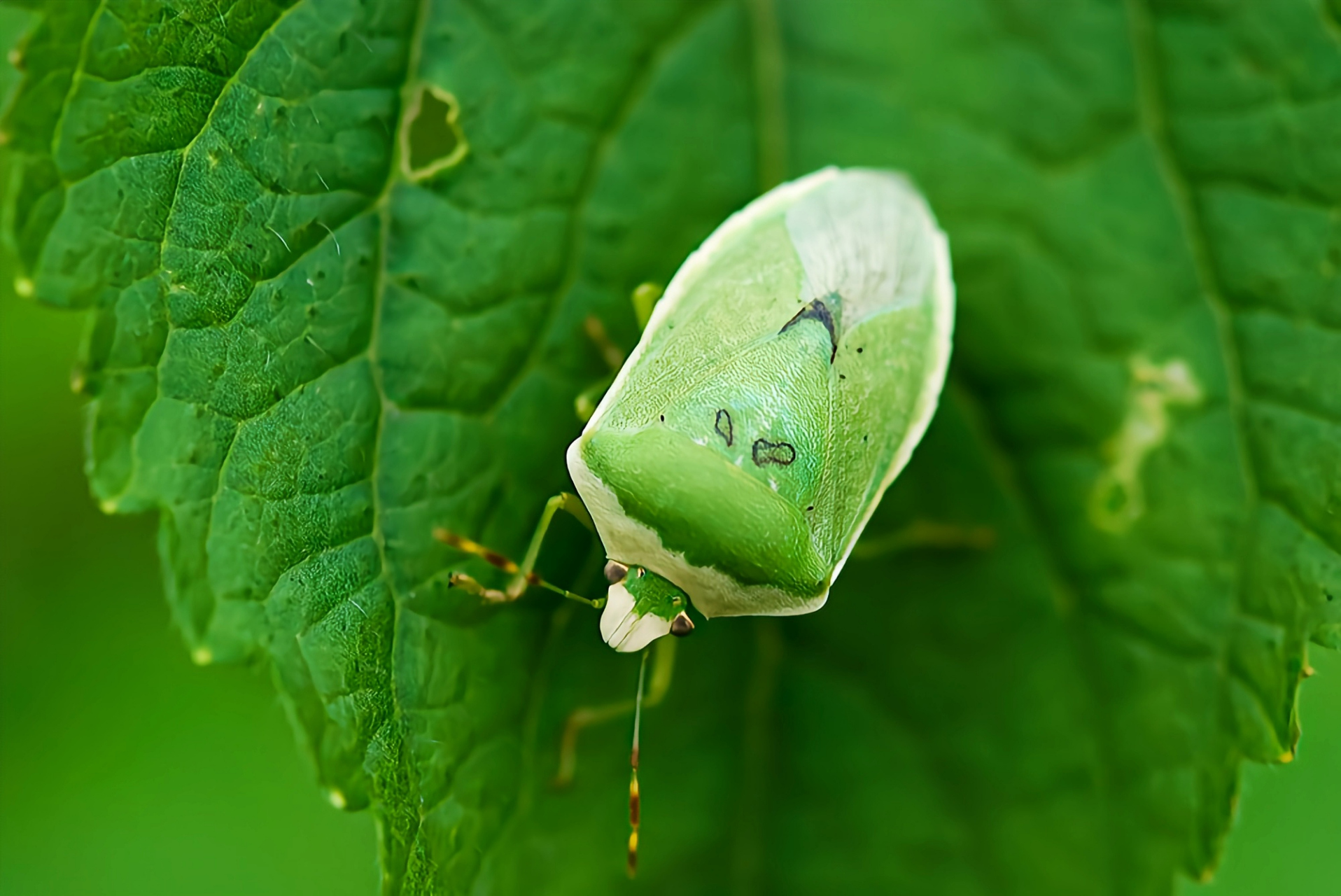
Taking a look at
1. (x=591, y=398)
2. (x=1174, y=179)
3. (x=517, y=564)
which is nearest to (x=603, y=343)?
(x=591, y=398)

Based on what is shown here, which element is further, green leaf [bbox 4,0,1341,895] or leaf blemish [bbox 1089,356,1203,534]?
leaf blemish [bbox 1089,356,1203,534]

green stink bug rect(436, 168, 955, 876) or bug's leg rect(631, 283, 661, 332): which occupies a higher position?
bug's leg rect(631, 283, 661, 332)

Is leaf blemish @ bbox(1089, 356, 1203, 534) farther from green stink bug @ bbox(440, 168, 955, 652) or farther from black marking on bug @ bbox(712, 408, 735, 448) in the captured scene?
black marking on bug @ bbox(712, 408, 735, 448)

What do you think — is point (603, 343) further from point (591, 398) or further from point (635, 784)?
point (635, 784)

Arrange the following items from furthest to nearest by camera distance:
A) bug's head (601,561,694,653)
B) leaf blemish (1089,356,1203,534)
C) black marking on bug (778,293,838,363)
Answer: leaf blemish (1089,356,1203,534) → black marking on bug (778,293,838,363) → bug's head (601,561,694,653)

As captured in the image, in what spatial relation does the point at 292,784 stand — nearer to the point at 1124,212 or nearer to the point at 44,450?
the point at 44,450

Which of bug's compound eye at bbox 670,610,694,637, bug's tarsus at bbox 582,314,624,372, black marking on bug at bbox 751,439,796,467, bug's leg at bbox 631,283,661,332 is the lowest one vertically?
bug's compound eye at bbox 670,610,694,637


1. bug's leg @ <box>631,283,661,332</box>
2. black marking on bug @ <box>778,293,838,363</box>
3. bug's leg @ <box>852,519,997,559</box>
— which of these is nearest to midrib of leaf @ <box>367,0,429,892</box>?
bug's leg @ <box>631,283,661,332</box>
